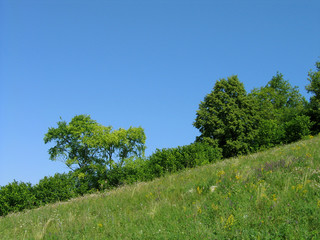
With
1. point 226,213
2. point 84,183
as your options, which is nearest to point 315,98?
point 84,183

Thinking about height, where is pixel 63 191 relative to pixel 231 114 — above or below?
below

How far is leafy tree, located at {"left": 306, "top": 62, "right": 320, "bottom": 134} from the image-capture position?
39234 millimetres

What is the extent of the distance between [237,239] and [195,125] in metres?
33.3

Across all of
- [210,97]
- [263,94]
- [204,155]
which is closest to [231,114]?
[210,97]

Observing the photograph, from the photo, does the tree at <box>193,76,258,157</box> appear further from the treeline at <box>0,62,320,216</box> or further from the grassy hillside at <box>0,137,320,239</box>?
the grassy hillside at <box>0,137,320,239</box>

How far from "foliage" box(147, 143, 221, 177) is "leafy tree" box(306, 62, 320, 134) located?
24.5 meters

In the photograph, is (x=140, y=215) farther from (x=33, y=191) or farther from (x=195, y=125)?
(x=195, y=125)

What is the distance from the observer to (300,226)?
5332mm

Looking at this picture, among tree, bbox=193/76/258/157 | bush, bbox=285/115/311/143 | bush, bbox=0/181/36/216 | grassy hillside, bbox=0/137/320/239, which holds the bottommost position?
grassy hillside, bbox=0/137/320/239

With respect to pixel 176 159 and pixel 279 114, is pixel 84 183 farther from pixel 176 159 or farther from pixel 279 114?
pixel 279 114

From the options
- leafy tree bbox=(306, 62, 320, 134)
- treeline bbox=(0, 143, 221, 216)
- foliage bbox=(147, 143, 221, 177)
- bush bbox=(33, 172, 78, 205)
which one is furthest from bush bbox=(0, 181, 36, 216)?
leafy tree bbox=(306, 62, 320, 134)

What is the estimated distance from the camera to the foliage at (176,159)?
21672 mm

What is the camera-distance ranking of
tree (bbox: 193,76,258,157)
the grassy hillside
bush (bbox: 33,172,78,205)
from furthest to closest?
tree (bbox: 193,76,258,157) → bush (bbox: 33,172,78,205) → the grassy hillside

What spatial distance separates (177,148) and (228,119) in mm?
15762
